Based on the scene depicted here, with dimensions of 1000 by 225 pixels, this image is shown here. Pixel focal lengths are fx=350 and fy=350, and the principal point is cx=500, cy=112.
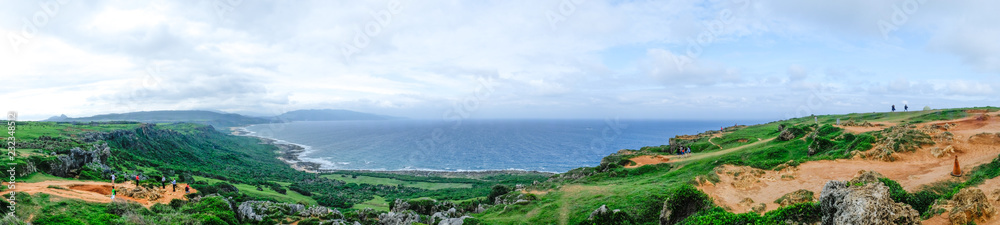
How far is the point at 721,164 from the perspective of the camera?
76.2 ft

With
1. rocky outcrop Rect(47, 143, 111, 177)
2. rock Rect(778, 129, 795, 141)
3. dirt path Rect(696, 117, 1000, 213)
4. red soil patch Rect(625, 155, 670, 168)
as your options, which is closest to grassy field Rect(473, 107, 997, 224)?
rock Rect(778, 129, 795, 141)

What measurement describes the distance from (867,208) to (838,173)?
1398 centimetres

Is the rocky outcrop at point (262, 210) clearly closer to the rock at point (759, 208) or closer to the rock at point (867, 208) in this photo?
the rock at point (759, 208)

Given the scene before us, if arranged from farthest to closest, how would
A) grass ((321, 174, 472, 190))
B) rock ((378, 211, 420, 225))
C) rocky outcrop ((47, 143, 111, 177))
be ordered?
grass ((321, 174, 472, 190)) < rocky outcrop ((47, 143, 111, 177)) < rock ((378, 211, 420, 225))

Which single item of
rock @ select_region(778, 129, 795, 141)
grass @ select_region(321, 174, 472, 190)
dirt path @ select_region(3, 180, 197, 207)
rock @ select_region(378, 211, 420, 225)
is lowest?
grass @ select_region(321, 174, 472, 190)

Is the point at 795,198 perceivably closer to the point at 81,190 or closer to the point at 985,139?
the point at 985,139

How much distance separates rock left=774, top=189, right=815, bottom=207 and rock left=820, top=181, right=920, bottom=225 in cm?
667

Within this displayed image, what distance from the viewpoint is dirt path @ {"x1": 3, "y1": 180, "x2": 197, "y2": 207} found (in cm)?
2084

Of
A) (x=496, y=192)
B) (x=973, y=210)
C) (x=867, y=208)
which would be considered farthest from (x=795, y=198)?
(x=496, y=192)

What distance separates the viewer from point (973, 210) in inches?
342

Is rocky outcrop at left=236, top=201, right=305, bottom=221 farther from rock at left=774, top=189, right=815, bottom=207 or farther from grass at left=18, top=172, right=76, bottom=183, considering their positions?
rock at left=774, top=189, right=815, bottom=207

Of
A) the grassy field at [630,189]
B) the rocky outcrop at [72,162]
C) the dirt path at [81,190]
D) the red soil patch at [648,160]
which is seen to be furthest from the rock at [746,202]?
the rocky outcrop at [72,162]

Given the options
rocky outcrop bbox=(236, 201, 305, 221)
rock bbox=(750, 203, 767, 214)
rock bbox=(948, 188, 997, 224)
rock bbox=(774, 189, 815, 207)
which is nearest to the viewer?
rock bbox=(948, 188, 997, 224)

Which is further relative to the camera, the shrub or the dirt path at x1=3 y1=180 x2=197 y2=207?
the shrub
